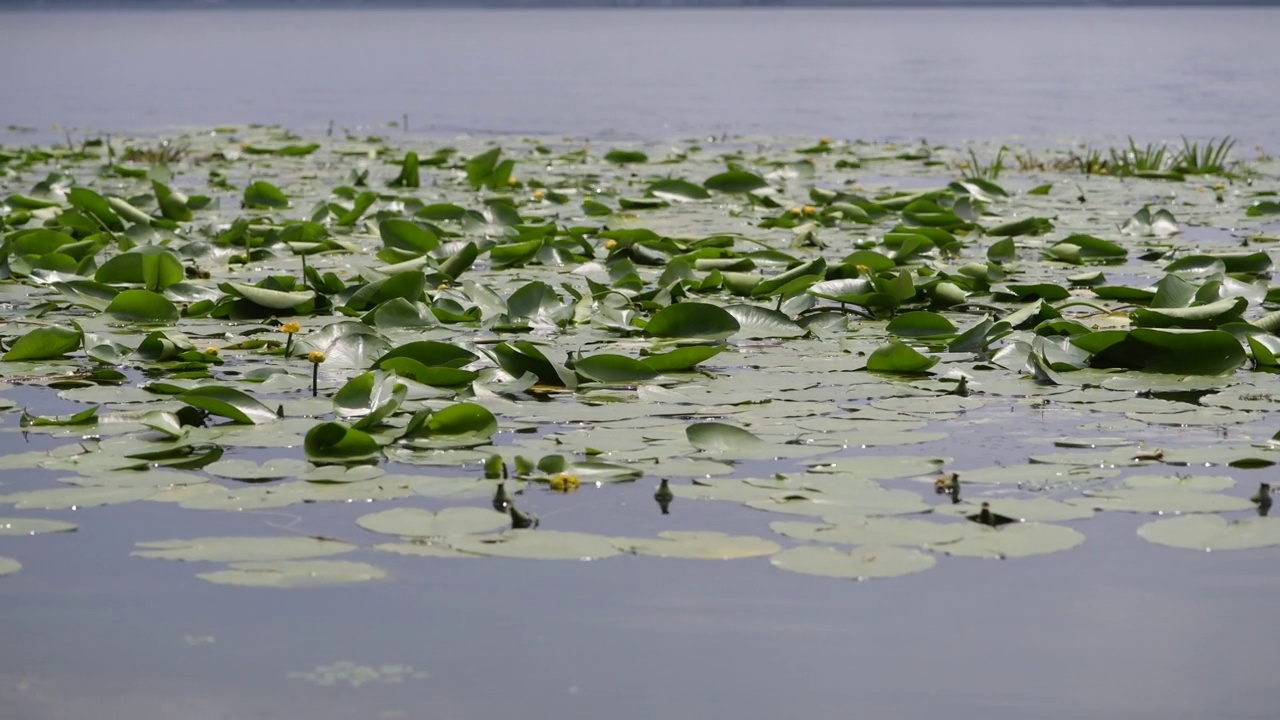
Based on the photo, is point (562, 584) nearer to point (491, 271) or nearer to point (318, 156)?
point (491, 271)

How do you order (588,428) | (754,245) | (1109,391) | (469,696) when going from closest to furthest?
1. (469,696)
2. (588,428)
3. (1109,391)
4. (754,245)

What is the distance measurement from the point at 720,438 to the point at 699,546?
525 mm

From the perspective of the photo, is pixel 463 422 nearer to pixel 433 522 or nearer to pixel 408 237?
pixel 433 522

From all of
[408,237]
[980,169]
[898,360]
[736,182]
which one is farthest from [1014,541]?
[980,169]

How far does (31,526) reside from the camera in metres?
2.43

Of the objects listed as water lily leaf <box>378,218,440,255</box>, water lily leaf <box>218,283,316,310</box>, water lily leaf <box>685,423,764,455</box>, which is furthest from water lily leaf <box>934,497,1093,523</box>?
water lily leaf <box>378,218,440,255</box>

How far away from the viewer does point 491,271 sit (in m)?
5.23

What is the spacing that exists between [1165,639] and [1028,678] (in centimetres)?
25

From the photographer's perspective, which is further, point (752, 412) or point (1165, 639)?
point (752, 412)

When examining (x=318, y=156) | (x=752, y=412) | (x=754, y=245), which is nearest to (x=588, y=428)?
(x=752, y=412)

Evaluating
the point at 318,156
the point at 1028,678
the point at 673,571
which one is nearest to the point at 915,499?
the point at 673,571

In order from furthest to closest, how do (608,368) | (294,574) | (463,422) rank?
(608,368) → (463,422) → (294,574)

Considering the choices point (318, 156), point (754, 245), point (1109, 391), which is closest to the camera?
point (1109, 391)

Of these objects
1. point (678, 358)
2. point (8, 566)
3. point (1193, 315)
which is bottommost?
point (8, 566)
